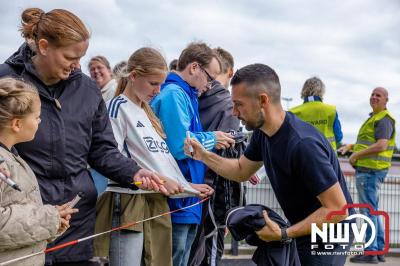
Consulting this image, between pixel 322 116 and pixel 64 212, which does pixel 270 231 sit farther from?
pixel 322 116

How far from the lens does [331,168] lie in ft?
10.8

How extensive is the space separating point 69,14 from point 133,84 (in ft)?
3.22

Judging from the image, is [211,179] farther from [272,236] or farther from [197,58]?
[272,236]

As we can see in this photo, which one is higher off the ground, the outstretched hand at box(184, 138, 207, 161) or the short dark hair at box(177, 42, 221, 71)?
the short dark hair at box(177, 42, 221, 71)

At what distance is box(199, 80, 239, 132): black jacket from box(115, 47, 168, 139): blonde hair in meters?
0.80

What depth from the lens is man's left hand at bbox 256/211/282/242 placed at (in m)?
3.30

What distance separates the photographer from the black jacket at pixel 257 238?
10.9 ft

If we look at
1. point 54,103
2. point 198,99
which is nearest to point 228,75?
point 198,99

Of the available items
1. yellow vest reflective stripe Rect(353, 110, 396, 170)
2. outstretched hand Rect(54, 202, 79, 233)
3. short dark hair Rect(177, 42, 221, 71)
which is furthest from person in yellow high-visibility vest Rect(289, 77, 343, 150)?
outstretched hand Rect(54, 202, 79, 233)

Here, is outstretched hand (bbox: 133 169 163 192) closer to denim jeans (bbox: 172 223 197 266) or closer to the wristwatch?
the wristwatch

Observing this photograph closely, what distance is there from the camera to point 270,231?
3.30 meters

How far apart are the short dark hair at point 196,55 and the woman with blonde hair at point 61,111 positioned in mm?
1437

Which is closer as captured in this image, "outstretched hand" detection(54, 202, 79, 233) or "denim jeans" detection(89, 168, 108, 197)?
"outstretched hand" detection(54, 202, 79, 233)

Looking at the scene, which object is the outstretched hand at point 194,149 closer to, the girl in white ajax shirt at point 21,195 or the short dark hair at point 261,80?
the short dark hair at point 261,80
